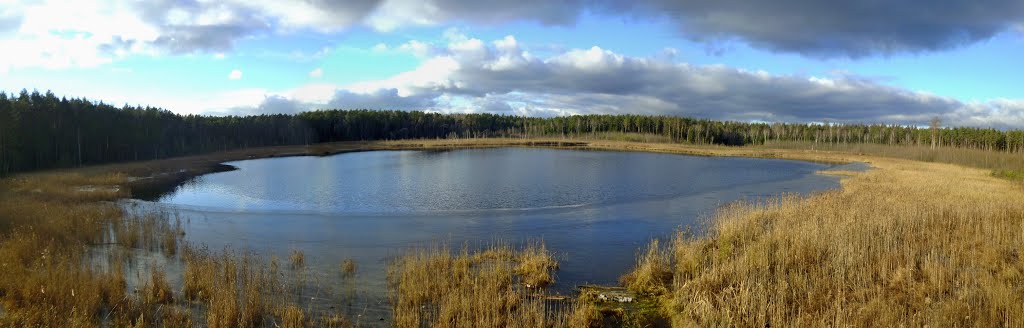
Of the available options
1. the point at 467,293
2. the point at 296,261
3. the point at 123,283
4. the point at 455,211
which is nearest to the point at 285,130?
the point at 455,211

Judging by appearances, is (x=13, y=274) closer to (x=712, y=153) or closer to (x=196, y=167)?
(x=196, y=167)

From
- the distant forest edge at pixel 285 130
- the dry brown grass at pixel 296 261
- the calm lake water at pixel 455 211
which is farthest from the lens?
the distant forest edge at pixel 285 130

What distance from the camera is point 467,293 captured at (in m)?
10.9

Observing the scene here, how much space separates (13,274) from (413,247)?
9473 mm

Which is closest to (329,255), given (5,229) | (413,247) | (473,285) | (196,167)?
(413,247)

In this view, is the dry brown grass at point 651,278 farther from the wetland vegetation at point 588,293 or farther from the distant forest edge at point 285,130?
the distant forest edge at point 285,130

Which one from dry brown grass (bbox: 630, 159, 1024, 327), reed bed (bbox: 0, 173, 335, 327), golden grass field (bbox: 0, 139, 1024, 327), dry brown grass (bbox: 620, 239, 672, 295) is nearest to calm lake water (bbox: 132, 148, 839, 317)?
dry brown grass (bbox: 620, 239, 672, 295)

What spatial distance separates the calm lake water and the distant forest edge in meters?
19.6

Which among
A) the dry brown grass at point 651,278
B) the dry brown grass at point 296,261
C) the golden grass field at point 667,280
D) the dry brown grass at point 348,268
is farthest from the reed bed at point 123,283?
the dry brown grass at point 651,278

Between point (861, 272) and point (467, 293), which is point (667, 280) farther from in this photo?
point (467, 293)

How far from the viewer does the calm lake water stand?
17.2m

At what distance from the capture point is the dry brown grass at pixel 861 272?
28.2 feet

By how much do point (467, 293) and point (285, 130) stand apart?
365 feet

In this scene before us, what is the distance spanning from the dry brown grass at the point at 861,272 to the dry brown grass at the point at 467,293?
2889 millimetres
